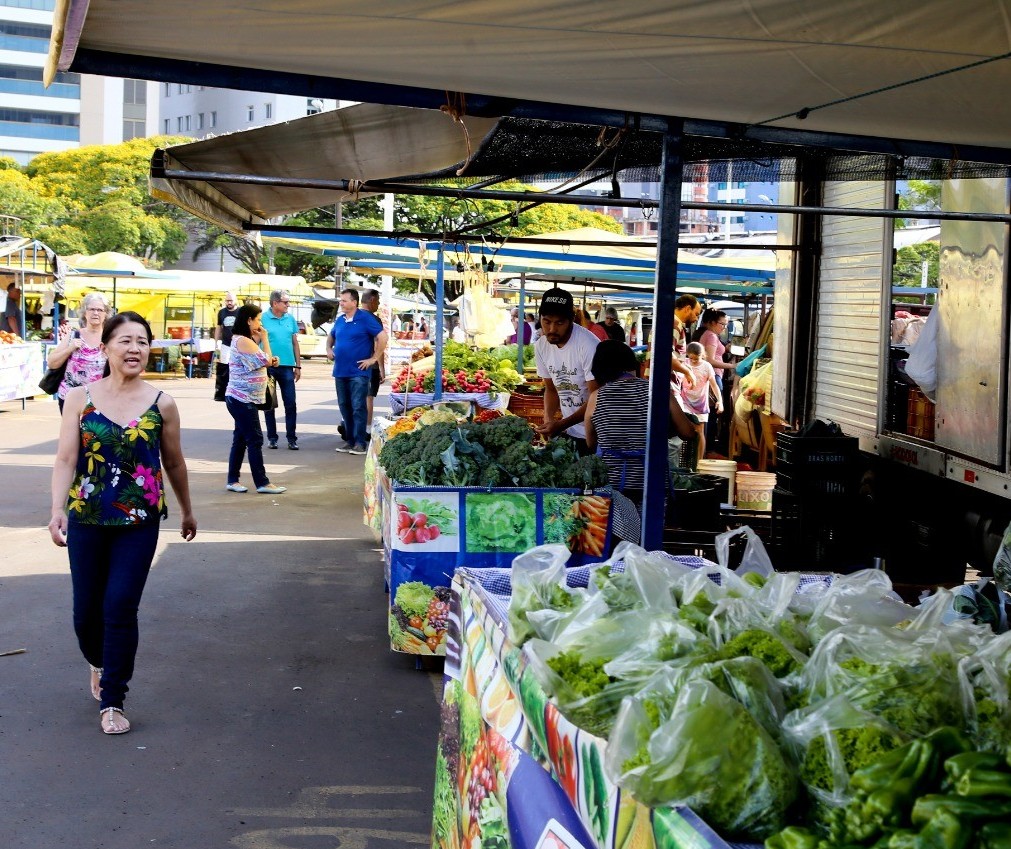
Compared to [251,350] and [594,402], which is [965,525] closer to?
[594,402]

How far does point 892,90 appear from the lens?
433 cm

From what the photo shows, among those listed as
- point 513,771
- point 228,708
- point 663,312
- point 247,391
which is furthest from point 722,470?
point 513,771

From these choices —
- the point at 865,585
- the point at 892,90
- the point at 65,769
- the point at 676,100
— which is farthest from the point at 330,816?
the point at 892,90

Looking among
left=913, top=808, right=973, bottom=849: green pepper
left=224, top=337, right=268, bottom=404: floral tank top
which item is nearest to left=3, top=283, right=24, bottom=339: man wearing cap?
left=224, top=337, right=268, bottom=404: floral tank top

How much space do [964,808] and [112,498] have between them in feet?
13.7

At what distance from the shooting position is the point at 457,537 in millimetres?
6301

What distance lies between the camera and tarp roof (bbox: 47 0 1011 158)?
3.45 metres

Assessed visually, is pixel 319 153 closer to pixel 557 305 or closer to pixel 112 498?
pixel 557 305

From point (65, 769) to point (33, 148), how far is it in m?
107

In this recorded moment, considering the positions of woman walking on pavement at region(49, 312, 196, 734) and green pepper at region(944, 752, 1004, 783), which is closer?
green pepper at region(944, 752, 1004, 783)

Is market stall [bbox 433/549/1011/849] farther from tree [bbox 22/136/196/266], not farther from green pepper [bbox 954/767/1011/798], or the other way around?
tree [bbox 22/136/196/266]

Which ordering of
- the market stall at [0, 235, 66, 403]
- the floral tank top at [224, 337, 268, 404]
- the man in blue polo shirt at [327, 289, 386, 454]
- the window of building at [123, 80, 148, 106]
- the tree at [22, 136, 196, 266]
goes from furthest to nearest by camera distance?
1. the window of building at [123, 80, 148, 106]
2. the tree at [22, 136, 196, 266]
3. the market stall at [0, 235, 66, 403]
4. the man in blue polo shirt at [327, 289, 386, 454]
5. the floral tank top at [224, 337, 268, 404]

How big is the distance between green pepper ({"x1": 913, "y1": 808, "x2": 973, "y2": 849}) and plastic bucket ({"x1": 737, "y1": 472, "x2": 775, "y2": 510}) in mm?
8495

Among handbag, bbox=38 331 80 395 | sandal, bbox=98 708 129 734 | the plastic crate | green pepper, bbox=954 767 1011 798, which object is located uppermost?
handbag, bbox=38 331 80 395
